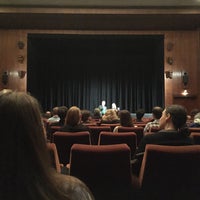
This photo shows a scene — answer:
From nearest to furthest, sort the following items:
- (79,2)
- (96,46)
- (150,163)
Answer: (150,163) → (79,2) → (96,46)

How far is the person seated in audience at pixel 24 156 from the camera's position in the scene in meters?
0.85

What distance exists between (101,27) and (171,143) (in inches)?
484

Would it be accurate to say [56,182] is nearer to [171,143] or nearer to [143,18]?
[171,143]

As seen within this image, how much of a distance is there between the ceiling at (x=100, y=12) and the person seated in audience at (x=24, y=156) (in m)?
11.8

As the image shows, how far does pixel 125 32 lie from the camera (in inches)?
583

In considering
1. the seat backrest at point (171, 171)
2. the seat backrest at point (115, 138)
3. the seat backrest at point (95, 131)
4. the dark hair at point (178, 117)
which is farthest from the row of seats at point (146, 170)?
the seat backrest at point (95, 131)

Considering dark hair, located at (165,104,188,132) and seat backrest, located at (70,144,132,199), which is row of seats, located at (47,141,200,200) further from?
dark hair, located at (165,104,188,132)

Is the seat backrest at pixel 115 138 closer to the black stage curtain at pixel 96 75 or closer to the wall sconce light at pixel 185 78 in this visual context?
the wall sconce light at pixel 185 78

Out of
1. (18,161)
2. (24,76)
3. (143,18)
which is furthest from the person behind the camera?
(24,76)

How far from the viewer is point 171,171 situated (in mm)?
2299

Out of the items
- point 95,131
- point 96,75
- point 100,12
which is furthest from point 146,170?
point 96,75

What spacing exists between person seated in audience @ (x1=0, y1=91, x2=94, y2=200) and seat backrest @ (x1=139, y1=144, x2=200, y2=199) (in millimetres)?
1450

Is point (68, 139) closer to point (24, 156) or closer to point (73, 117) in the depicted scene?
point (73, 117)

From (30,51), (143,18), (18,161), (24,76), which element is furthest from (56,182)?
(30,51)
